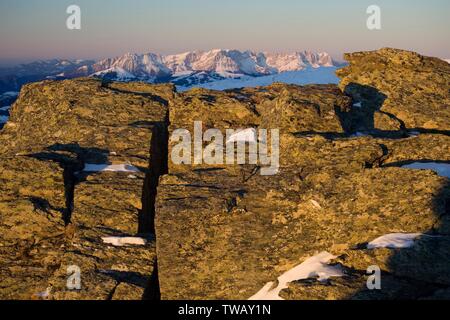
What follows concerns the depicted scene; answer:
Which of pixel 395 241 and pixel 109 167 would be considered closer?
pixel 395 241

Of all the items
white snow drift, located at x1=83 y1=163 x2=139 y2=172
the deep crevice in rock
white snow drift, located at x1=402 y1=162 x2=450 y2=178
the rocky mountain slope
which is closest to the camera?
the rocky mountain slope

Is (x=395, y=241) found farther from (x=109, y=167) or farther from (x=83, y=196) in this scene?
(x=109, y=167)

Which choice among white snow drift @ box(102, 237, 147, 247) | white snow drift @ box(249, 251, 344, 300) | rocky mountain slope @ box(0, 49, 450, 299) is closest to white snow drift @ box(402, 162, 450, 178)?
rocky mountain slope @ box(0, 49, 450, 299)

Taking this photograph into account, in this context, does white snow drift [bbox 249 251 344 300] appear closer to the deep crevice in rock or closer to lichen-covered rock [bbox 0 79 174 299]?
the deep crevice in rock

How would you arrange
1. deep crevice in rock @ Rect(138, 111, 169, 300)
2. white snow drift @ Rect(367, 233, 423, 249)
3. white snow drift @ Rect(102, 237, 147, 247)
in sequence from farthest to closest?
white snow drift @ Rect(102, 237, 147, 247)
deep crevice in rock @ Rect(138, 111, 169, 300)
white snow drift @ Rect(367, 233, 423, 249)

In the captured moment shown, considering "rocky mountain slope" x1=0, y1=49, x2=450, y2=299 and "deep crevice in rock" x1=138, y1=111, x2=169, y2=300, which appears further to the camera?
"deep crevice in rock" x1=138, y1=111, x2=169, y2=300

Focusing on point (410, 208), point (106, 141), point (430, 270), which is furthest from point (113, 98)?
point (430, 270)

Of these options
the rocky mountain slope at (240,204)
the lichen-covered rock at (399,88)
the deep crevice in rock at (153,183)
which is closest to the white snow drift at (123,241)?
the rocky mountain slope at (240,204)

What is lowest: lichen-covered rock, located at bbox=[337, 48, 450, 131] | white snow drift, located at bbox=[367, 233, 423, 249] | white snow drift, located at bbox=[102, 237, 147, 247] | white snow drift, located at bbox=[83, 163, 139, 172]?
white snow drift, located at bbox=[102, 237, 147, 247]

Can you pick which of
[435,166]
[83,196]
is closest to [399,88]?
Answer: [435,166]
